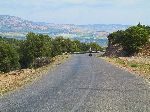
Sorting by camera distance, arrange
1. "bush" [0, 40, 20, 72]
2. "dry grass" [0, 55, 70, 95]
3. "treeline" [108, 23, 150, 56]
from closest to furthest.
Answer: "dry grass" [0, 55, 70, 95]
"treeline" [108, 23, 150, 56]
"bush" [0, 40, 20, 72]

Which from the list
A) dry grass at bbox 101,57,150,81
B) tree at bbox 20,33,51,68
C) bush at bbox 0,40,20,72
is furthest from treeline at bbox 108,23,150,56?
tree at bbox 20,33,51,68

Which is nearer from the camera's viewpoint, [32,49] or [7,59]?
[7,59]

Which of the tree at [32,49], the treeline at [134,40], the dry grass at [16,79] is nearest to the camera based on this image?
the dry grass at [16,79]

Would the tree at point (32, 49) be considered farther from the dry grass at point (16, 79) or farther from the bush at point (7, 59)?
the dry grass at point (16, 79)

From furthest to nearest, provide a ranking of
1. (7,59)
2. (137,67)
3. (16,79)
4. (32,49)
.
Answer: (32,49) < (7,59) < (137,67) < (16,79)

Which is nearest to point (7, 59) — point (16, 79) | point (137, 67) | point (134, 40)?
point (134, 40)

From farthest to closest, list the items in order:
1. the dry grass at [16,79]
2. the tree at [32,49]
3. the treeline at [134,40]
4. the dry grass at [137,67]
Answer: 1. the tree at [32,49]
2. the treeline at [134,40]
3. the dry grass at [137,67]
4. the dry grass at [16,79]

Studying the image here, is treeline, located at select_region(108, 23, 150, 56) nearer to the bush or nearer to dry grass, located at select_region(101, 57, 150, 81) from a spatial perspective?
→ dry grass, located at select_region(101, 57, 150, 81)

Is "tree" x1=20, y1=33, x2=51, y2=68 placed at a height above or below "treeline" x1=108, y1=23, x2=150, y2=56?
below

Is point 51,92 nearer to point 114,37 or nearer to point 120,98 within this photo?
point 120,98

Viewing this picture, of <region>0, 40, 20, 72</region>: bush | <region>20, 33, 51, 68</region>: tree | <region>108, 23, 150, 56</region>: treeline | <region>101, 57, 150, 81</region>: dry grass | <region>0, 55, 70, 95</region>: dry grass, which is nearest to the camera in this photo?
<region>0, 55, 70, 95</region>: dry grass

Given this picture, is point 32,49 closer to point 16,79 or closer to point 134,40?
point 134,40

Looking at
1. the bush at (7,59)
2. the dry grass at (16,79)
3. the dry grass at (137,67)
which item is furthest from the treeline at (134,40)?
the bush at (7,59)

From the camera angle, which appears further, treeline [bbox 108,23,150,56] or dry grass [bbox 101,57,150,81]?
treeline [bbox 108,23,150,56]
